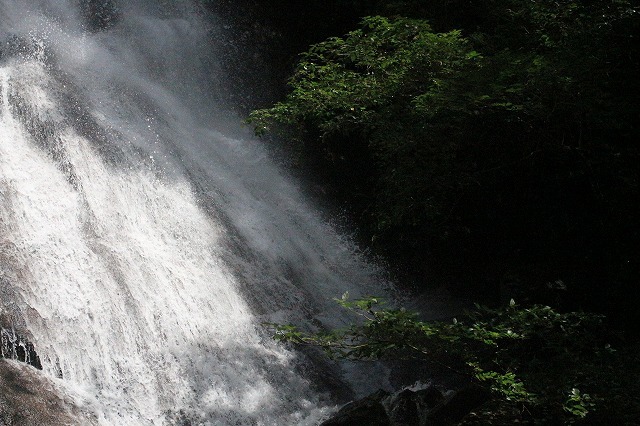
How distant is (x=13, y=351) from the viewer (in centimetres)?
625

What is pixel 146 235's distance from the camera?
8.38 metres

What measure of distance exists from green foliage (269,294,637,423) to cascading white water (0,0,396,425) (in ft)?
6.55

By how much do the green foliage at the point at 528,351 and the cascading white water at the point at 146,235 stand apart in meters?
2.00

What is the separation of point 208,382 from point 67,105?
4.32m

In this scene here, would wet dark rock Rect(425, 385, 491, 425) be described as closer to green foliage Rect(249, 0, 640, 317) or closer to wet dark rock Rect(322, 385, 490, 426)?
wet dark rock Rect(322, 385, 490, 426)

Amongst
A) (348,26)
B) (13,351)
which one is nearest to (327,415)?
(13,351)

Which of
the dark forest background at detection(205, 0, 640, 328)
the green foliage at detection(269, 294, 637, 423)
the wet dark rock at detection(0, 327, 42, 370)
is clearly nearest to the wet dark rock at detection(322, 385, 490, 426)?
the green foliage at detection(269, 294, 637, 423)

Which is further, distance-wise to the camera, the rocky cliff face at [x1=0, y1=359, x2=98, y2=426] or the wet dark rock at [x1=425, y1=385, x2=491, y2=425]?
the wet dark rock at [x1=425, y1=385, x2=491, y2=425]

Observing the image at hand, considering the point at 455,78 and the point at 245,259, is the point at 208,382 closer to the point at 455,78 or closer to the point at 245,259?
the point at 245,259

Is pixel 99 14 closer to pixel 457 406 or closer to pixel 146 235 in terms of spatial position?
pixel 146 235

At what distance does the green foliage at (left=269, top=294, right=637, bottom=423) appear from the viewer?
4.88 meters

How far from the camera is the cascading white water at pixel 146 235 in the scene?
22.4 feet

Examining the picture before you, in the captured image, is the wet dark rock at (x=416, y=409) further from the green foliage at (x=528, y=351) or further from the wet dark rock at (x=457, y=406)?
the green foliage at (x=528, y=351)

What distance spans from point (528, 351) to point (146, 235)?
4.46m
